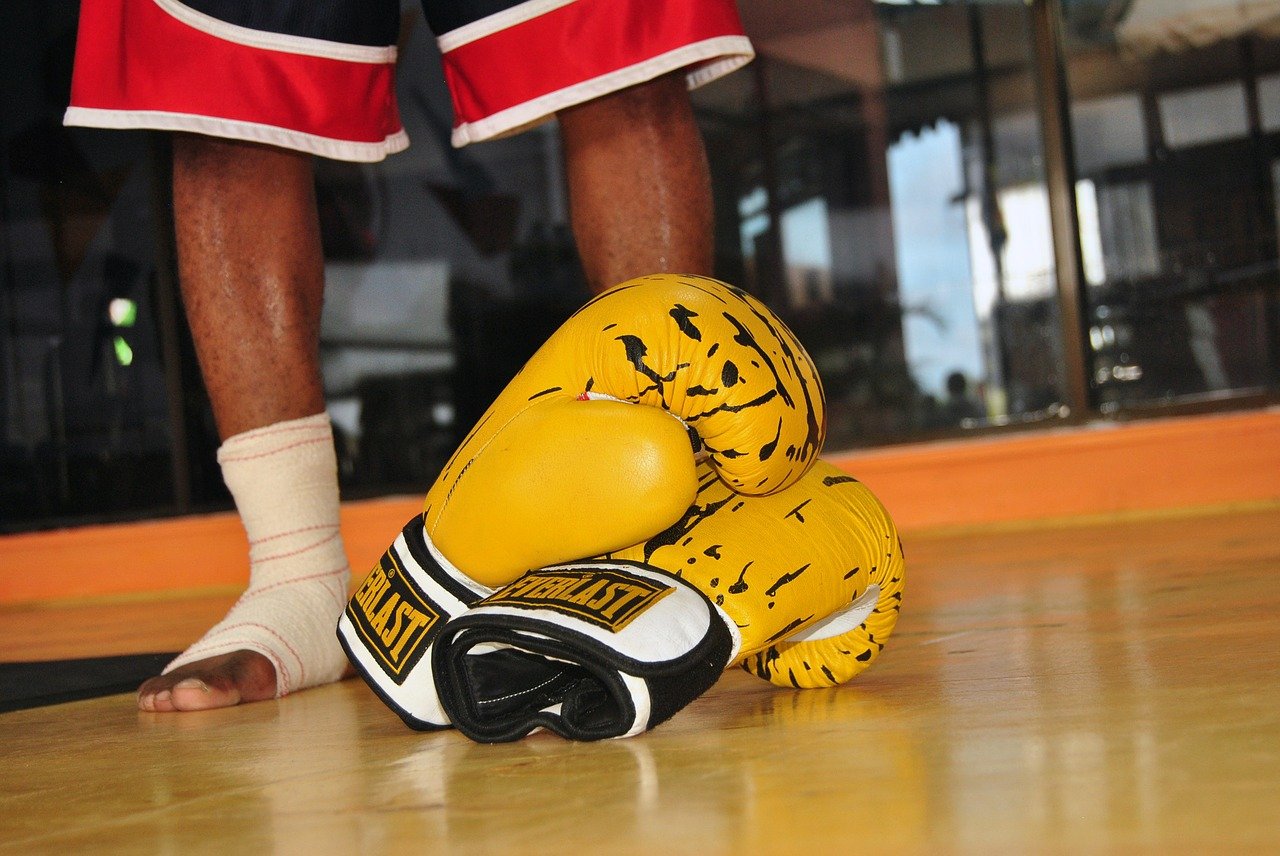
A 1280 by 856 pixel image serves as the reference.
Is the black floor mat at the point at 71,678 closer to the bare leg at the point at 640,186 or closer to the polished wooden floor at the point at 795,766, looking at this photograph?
the polished wooden floor at the point at 795,766

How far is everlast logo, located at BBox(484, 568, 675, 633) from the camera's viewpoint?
0.62 meters

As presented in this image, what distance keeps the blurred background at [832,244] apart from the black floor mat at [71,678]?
1.87 m

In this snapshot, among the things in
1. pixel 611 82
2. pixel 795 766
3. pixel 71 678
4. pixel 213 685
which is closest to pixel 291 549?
pixel 213 685

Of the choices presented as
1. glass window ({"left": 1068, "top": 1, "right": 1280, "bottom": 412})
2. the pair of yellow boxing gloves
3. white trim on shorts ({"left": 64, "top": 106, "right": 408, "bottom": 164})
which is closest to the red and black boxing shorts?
white trim on shorts ({"left": 64, "top": 106, "right": 408, "bottom": 164})

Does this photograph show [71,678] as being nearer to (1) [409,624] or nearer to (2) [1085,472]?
(1) [409,624]

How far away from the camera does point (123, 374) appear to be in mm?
3361

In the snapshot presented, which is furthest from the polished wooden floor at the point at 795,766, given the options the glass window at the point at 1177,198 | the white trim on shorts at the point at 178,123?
the glass window at the point at 1177,198

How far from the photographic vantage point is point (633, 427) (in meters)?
0.65

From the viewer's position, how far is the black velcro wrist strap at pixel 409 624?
724 mm

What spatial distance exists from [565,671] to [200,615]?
1593 millimetres

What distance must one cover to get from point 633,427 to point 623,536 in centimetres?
6

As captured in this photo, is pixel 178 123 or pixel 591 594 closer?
pixel 591 594

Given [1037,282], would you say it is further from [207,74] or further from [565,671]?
[565,671]

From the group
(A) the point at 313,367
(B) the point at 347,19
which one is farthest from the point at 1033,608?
(B) the point at 347,19
